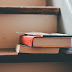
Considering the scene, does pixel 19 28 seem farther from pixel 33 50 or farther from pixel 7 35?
pixel 33 50

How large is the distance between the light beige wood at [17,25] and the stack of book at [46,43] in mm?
334

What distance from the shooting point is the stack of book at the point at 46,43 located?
87 centimetres

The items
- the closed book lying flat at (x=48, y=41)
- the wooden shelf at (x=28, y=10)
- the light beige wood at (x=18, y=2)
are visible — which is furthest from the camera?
the light beige wood at (x=18, y=2)

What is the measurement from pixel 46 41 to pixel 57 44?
0.20ft

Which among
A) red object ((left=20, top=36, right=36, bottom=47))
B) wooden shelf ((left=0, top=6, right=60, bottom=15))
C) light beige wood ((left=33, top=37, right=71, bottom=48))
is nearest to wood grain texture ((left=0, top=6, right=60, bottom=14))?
wooden shelf ((left=0, top=6, right=60, bottom=15))

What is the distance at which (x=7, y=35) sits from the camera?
1231 millimetres

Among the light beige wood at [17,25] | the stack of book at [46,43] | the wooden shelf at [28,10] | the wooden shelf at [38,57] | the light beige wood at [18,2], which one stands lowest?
the wooden shelf at [38,57]

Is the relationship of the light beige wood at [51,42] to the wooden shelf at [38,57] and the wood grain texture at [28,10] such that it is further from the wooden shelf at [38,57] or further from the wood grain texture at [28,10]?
the wood grain texture at [28,10]

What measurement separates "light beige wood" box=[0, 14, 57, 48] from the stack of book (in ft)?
1.09

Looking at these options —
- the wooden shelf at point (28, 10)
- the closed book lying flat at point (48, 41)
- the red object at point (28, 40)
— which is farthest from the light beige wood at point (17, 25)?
the closed book lying flat at point (48, 41)

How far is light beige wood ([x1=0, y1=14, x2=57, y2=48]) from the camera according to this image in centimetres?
123

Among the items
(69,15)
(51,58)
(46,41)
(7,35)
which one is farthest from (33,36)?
(7,35)

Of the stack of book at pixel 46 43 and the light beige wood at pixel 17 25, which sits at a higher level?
the light beige wood at pixel 17 25

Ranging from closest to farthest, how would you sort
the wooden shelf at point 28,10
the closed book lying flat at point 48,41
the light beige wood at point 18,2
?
the closed book lying flat at point 48,41 → the wooden shelf at point 28,10 → the light beige wood at point 18,2
